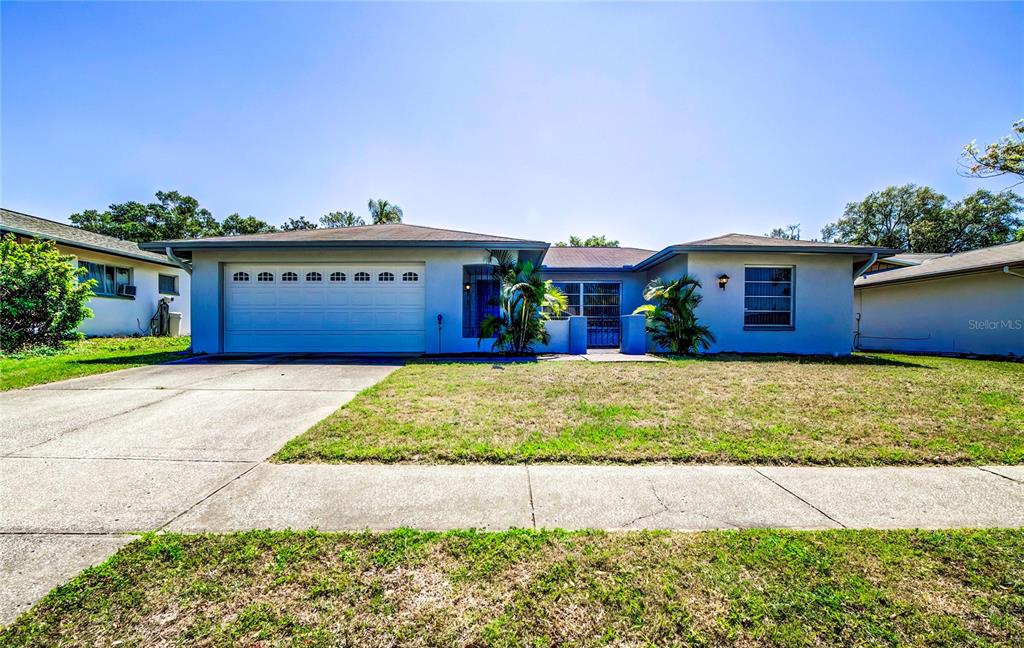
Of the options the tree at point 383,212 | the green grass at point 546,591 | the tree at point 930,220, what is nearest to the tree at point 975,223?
the tree at point 930,220

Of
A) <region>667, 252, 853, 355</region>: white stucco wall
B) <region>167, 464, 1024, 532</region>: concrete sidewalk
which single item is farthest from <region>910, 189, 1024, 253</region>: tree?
<region>167, 464, 1024, 532</region>: concrete sidewalk

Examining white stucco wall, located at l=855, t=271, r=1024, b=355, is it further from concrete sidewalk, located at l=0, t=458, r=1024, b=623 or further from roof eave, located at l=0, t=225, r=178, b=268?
roof eave, located at l=0, t=225, r=178, b=268

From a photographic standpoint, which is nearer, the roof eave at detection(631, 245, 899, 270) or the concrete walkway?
the concrete walkway

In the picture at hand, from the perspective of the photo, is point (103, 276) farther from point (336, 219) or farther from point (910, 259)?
point (910, 259)

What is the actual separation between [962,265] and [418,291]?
15701mm

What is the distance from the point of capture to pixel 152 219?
34969mm

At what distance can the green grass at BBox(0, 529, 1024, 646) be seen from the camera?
4.67 ft

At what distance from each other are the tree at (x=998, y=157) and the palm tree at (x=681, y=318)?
6693 mm

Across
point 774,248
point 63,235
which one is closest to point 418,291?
point 774,248

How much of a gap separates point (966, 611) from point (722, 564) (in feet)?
2.81

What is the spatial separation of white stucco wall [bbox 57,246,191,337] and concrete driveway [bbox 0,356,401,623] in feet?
→ 33.1

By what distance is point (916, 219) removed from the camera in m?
29.7

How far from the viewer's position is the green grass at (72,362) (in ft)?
20.5

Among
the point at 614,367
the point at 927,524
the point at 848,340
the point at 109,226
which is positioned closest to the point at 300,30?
the point at 614,367
